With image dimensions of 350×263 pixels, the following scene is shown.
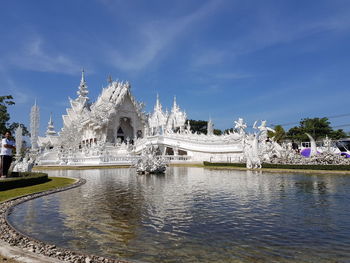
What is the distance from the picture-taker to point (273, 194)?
10.3m

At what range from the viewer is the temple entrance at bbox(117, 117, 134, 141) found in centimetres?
5916

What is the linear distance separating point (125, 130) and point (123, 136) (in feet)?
4.58

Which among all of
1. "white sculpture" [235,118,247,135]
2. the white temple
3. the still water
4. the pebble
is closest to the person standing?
the still water

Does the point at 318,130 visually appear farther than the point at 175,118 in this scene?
Yes

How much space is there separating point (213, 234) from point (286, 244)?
1332 mm

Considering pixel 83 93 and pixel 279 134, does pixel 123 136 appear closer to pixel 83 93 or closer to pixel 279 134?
pixel 83 93

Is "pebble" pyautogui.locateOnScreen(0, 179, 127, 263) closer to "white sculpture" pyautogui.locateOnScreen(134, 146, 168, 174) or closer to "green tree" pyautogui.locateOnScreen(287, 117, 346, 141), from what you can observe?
"white sculpture" pyautogui.locateOnScreen(134, 146, 168, 174)

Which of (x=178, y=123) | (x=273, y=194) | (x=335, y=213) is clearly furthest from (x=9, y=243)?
(x=178, y=123)

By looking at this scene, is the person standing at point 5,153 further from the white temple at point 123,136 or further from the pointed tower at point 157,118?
the pointed tower at point 157,118

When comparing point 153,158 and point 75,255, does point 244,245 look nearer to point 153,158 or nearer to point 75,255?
point 75,255

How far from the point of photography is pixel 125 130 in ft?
198

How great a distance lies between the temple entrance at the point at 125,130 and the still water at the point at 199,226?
49.6 meters

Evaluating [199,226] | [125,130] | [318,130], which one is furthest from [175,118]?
[199,226]

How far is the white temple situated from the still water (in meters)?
17.2
